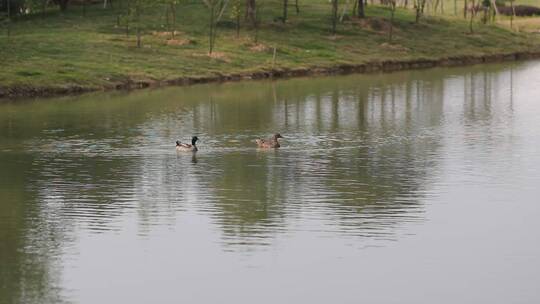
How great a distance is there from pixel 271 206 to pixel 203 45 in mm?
62449

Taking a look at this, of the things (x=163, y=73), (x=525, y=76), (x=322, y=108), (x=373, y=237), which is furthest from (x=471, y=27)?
(x=373, y=237)

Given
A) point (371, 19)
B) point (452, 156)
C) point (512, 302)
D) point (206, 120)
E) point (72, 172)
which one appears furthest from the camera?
point (371, 19)

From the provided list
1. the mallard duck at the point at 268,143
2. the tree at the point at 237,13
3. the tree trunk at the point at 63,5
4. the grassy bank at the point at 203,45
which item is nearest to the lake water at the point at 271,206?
the mallard duck at the point at 268,143

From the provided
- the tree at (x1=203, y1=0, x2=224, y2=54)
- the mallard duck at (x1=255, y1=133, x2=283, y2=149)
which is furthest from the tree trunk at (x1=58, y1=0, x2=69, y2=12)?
the mallard duck at (x1=255, y1=133, x2=283, y2=149)

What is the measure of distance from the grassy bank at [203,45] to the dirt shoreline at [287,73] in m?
0.31

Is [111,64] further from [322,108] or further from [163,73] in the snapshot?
[322,108]

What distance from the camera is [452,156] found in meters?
46.8

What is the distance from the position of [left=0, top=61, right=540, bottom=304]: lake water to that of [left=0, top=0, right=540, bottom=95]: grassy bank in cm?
1585

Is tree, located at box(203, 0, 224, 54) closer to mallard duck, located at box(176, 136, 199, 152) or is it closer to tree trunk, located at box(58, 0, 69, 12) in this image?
tree trunk, located at box(58, 0, 69, 12)

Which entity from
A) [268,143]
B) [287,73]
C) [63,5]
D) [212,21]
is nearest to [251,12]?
[212,21]

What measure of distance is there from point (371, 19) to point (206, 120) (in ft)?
201

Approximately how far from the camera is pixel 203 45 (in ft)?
321

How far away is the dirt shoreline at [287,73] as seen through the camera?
3004 inches

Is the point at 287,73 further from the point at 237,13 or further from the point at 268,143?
the point at 268,143
